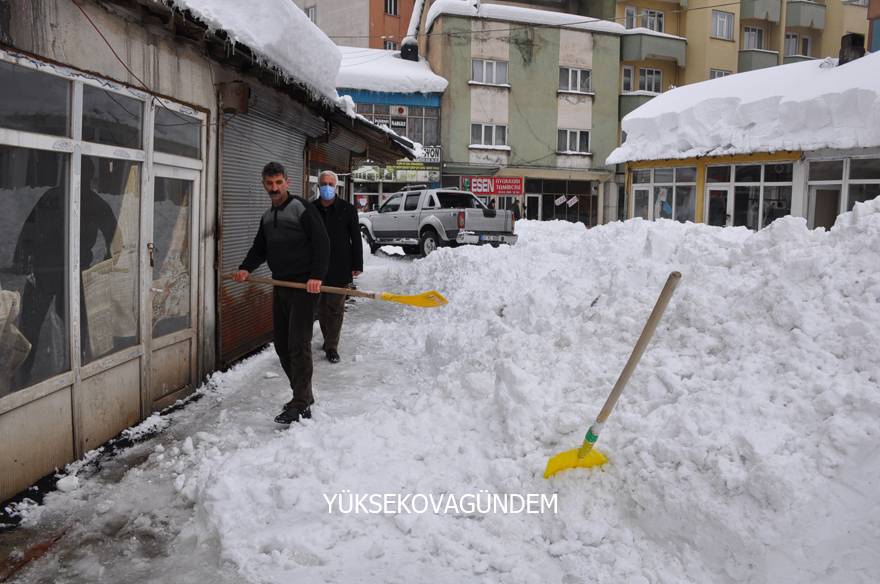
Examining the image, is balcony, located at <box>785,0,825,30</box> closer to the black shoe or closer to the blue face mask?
the blue face mask

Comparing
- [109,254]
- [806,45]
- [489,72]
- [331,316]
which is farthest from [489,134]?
[109,254]

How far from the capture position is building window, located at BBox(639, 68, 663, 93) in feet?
109

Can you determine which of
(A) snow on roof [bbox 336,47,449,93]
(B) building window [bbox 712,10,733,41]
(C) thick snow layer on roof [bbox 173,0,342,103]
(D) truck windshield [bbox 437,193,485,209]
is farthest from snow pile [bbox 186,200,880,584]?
(B) building window [bbox 712,10,733,41]

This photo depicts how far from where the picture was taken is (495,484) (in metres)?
3.98

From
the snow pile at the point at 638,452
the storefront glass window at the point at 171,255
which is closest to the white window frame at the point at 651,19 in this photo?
the snow pile at the point at 638,452

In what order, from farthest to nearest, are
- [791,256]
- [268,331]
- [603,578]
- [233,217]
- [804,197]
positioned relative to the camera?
1. [804,197]
2. [268,331]
3. [233,217]
4. [791,256]
5. [603,578]

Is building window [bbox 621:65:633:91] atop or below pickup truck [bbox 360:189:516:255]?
atop

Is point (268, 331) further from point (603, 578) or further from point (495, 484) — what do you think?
point (603, 578)

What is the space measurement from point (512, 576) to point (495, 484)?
0.80 metres

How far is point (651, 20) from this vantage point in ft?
111

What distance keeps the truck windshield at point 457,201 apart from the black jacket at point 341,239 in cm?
1169

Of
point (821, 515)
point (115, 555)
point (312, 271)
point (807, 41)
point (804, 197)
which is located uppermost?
point (807, 41)

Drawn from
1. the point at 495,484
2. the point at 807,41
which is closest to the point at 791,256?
the point at 495,484

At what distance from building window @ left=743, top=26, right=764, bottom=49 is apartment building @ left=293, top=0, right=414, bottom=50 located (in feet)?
59.3
